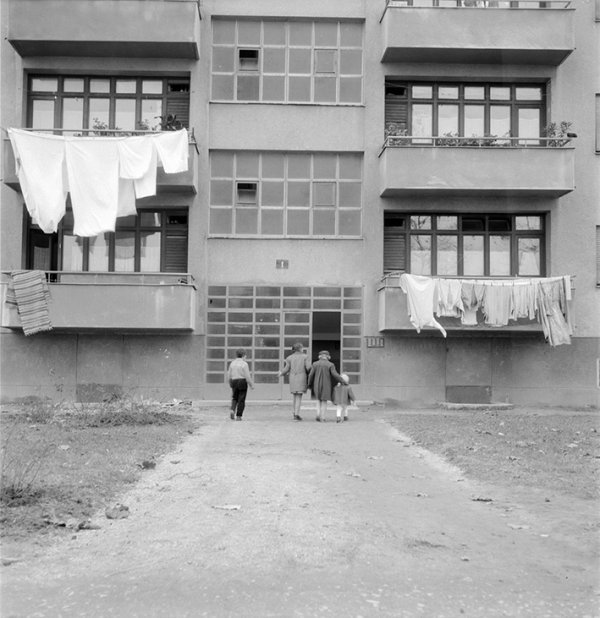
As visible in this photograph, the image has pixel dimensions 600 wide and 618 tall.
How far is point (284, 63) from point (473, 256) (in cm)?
842

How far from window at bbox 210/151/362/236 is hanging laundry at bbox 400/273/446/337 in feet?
9.49

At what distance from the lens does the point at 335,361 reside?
2478cm

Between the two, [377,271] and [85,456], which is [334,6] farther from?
[85,456]

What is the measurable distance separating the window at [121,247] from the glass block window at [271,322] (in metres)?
1.87

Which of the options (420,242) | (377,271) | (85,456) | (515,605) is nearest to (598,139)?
(420,242)

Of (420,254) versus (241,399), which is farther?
(420,254)

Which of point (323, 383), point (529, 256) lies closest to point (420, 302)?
point (529, 256)

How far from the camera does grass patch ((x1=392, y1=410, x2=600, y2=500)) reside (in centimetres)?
1050

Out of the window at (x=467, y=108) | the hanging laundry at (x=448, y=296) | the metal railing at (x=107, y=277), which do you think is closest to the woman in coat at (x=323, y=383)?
the hanging laundry at (x=448, y=296)

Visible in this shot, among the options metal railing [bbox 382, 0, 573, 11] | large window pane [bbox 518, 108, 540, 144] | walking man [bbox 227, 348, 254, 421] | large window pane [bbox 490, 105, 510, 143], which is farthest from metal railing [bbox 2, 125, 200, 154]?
large window pane [bbox 518, 108, 540, 144]

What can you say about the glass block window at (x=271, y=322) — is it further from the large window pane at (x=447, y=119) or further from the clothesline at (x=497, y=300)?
the large window pane at (x=447, y=119)

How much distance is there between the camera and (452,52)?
2422cm

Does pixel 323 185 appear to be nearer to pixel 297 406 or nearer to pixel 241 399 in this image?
pixel 297 406

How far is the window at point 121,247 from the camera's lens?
81.5 ft
